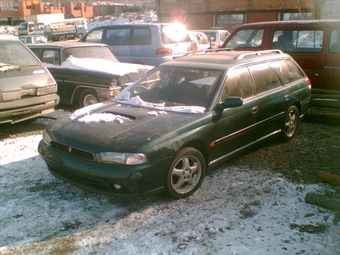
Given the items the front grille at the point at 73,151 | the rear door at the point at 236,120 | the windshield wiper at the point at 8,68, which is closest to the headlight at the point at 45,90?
the windshield wiper at the point at 8,68

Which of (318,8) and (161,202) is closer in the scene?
(161,202)

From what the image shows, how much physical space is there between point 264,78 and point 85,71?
409cm

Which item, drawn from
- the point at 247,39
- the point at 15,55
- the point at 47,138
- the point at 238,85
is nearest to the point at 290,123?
the point at 238,85

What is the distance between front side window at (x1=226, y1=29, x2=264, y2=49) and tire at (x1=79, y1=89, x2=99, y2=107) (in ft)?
11.5

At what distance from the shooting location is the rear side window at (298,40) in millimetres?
7727

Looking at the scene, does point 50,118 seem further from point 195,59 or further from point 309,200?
point 309,200

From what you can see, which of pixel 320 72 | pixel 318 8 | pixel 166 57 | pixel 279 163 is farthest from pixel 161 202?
pixel 318 8

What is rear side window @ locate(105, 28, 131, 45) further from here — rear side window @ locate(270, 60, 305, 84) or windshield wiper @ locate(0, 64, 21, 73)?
rear side window @ locate(270, 60, 305, 84)

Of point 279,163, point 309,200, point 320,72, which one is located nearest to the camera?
point 309,200

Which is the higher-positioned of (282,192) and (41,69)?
(41,69)

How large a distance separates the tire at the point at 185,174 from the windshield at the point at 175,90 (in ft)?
1.95

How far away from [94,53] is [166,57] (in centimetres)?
262

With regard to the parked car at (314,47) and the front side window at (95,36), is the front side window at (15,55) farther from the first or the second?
the front side window at (95,36)

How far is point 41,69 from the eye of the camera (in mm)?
6996
